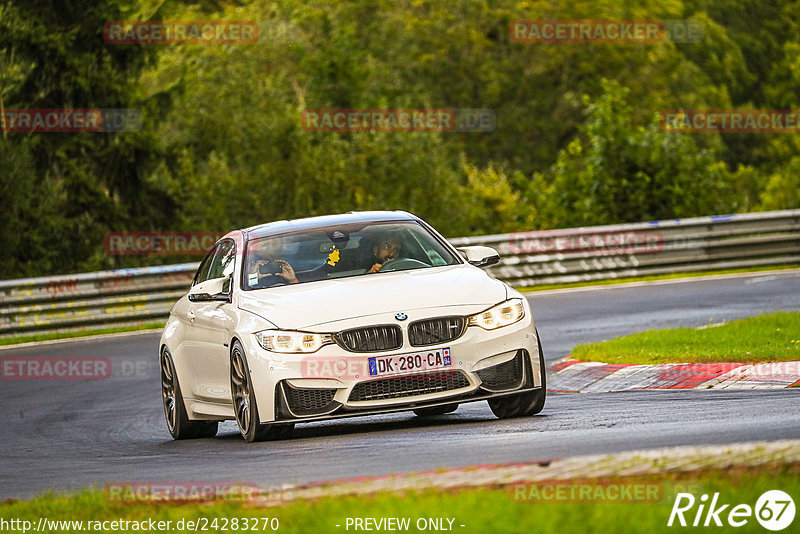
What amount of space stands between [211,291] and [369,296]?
5.22ft

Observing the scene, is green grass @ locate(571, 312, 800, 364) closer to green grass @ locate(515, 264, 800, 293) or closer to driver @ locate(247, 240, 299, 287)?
driver @ locate(247, 240, 299, 287)

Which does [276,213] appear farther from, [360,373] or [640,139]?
[360,373]

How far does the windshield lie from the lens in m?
11.3

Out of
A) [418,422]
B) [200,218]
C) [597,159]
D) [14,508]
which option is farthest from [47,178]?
[14,508]

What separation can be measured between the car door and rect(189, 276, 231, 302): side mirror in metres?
0.05

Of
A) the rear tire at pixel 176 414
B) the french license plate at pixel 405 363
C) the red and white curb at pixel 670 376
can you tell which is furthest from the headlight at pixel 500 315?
the rear tire at pixel 176 414

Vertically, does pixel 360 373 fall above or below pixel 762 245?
above

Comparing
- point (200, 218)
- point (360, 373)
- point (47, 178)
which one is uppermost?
point (360, 373)

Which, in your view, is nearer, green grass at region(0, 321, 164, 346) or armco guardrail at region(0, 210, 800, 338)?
green grass at region(0, 321, 164, 346)

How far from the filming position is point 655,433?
28.6 feet

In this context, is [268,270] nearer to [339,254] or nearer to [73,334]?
[339,254]

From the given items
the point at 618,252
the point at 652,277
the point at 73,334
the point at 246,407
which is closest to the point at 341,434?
the point at 246,407

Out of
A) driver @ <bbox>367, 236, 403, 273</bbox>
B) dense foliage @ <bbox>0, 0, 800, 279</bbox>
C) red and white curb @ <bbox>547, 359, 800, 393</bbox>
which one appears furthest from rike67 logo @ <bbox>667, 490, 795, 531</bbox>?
dense foliage @ <bbox>0, 0, 800, 279</bbox>

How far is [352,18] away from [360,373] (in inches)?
2052
